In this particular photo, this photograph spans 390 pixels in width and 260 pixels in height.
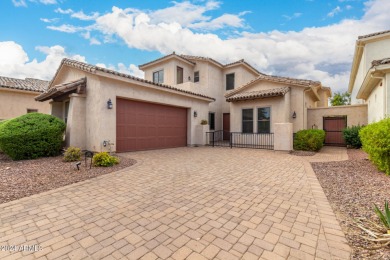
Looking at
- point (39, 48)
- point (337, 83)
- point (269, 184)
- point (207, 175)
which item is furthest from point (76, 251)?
point (337, 83)

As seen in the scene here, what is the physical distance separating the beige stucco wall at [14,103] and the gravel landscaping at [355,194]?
20412 millimetres

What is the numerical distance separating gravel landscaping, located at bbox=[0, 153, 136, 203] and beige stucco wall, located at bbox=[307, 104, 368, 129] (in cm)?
1403

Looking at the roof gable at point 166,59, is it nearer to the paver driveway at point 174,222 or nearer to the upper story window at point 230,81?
the upper story window at point 230,81

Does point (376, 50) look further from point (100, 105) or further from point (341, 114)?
point (100, 105)

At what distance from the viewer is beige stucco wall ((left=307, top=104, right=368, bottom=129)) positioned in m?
13.4

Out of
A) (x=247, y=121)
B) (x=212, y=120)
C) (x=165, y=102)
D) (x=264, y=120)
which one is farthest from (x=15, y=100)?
(x=264, y=120)

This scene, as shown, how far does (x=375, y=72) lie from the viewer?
7469 mm

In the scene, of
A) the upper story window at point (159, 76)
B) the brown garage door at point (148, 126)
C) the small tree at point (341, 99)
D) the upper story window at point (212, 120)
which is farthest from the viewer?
the small tree at point (341, 99)

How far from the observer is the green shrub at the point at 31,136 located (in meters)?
7.29

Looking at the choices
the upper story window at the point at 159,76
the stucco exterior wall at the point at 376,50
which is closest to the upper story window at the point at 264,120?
the stucco exterior wall at the point at 376,50

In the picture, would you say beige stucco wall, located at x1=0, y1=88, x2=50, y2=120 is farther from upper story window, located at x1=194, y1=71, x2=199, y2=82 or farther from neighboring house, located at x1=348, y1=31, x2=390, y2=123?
neighboring house, located at x1=348, y1=31, x2=390, y2=123

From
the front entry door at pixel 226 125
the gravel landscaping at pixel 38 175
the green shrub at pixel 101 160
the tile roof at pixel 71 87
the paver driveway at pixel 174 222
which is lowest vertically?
the paver driveway at pixel 174 222

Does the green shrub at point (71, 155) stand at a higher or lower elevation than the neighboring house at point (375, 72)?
lower

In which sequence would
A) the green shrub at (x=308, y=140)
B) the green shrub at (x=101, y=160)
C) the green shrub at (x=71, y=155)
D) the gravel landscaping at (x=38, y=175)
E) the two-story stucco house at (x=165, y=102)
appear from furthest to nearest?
the green shrub at (x=308, y=140) < the two-story stucco house at (x=165, y=102) < the green shrub at (x=71, y=155) < the green shrub at (x=101, y=160) < the gravel landscaping at (x=38, y=175)
